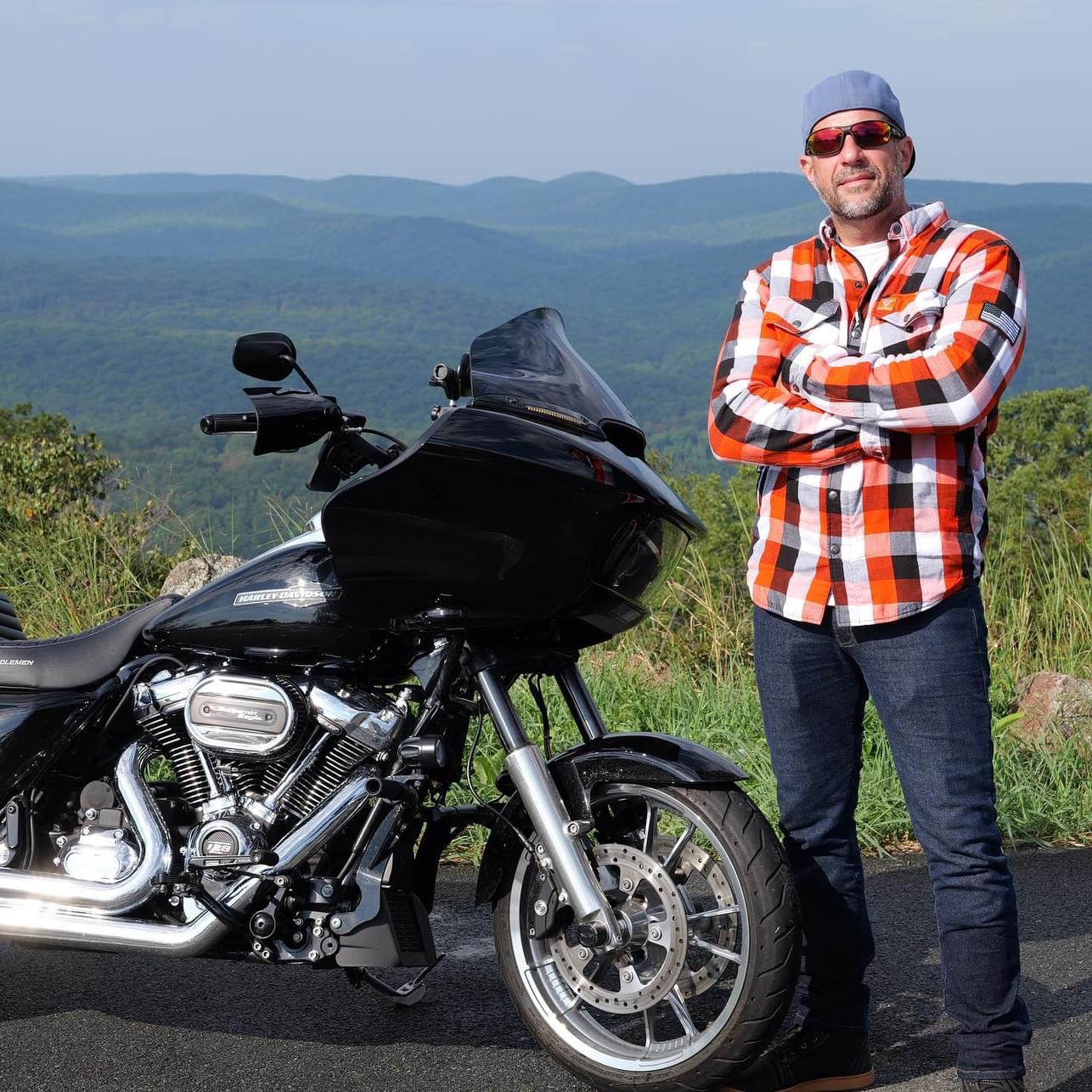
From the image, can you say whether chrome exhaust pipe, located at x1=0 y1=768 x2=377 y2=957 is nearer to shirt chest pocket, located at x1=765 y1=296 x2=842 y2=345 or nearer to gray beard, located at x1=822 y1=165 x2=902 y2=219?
shirt chest pocket, located at x1=765 y1=296 x2=842 y2=345

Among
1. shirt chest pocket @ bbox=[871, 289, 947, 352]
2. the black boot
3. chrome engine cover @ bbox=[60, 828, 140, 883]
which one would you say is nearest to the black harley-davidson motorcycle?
chrome engine cover @ bbox=[60, 828, 140, 883]

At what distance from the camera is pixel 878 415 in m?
2.76

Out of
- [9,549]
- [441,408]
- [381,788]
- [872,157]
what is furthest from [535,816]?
[9,549]

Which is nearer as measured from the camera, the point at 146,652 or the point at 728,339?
the point at 728,339

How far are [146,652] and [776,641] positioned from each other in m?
1.39

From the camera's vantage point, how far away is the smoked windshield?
2871mm

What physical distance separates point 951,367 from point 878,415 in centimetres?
16

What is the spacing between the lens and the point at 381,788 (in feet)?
9.80

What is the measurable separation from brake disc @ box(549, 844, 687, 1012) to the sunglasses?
1.45 metres

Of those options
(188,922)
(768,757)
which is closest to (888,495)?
(188,922)

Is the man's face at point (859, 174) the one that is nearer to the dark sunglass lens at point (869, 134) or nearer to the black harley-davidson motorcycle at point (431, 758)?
the dark sunglass lens at point (869, 134)

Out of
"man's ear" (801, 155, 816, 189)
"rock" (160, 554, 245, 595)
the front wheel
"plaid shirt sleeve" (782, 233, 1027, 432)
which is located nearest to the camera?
"plaid shirt sleeve" (782, 233, 1027, 432)

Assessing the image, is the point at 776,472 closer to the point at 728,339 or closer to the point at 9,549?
Result: the point at 728,339

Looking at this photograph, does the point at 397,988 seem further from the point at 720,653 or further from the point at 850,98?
the point at 720,653
